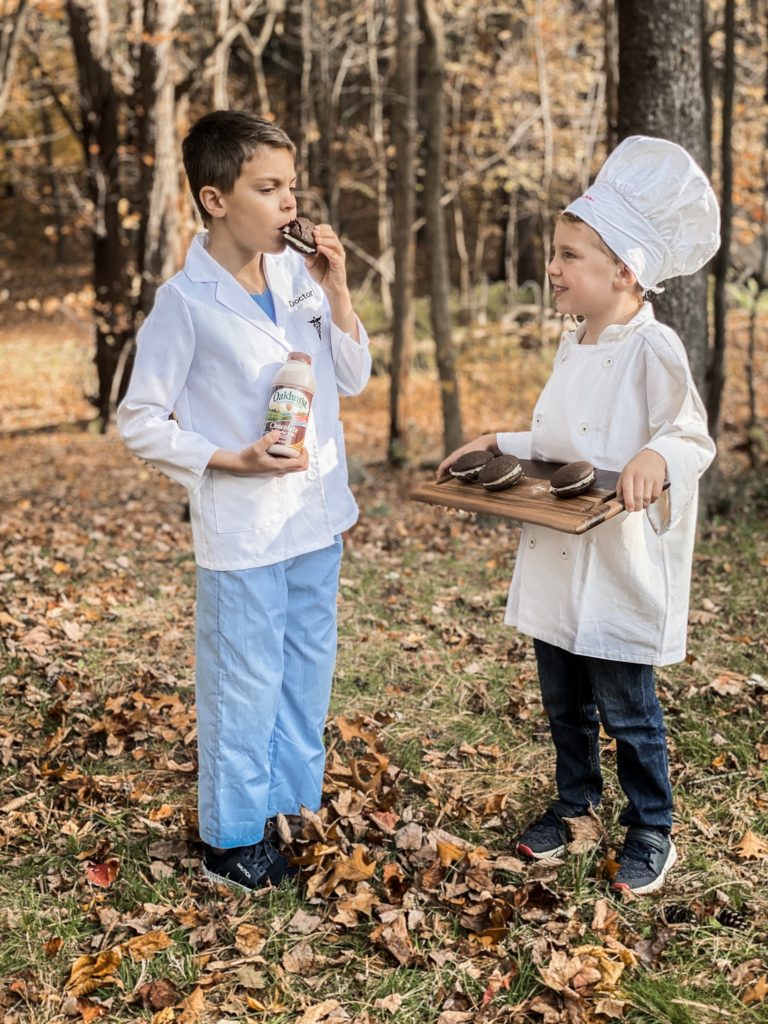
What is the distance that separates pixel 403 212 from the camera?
8.57 m

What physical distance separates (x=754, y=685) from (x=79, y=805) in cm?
277

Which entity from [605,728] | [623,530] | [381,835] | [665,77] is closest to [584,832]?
[605,728]

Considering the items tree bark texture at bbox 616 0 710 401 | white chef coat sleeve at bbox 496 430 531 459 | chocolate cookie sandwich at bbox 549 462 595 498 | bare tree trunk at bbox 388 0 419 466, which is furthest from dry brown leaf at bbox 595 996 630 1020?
bare tree trunk at bbox 388 0 419 466

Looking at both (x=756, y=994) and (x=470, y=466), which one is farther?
(x=470, y=466)

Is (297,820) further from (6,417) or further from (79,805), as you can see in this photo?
(6,417)

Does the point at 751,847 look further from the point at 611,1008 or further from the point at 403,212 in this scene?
the point at 403,212

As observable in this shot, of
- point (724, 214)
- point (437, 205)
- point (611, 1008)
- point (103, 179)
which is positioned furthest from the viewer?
point (103, 179)

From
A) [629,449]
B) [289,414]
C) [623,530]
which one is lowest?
[623,530]

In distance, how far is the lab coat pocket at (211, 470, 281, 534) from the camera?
2.67 metres

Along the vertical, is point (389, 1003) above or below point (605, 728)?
below

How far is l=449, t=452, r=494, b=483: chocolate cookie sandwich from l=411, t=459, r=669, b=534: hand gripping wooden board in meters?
0.02

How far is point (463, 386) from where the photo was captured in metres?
13.8

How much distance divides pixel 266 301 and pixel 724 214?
5.42 meters

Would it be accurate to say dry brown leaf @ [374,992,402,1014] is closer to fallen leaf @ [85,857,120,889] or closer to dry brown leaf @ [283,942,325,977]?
dry brown leaf @ [283,942,325,977]
